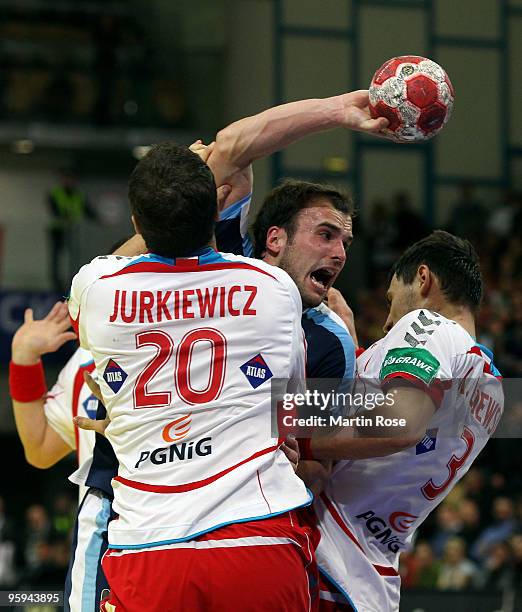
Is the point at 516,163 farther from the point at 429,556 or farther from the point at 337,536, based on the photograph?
the point at 337,536

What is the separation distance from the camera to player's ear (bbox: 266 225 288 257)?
14.1ft

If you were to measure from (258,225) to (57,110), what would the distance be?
1477 centimetres

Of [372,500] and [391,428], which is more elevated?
[391,428]

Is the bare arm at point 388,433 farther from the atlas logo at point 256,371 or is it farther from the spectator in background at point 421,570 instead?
the spectator in background at point 421,570

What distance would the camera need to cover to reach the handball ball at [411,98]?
391 centimetres

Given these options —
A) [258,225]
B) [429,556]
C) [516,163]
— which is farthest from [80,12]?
[258,225]

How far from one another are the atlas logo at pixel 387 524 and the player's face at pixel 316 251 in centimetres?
90

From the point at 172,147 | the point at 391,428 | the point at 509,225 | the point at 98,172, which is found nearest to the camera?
the point at 172,147

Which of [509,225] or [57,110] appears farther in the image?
[57,110]

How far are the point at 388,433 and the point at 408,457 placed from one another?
465mm

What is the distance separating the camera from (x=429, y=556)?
10.7 meters

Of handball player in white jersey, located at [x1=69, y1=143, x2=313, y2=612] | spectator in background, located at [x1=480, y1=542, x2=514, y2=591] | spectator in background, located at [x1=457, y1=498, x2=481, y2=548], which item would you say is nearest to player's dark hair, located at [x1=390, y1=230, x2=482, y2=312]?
handball player in white jersey, located at [x1=69, y1=143, x2=313, y2=612]

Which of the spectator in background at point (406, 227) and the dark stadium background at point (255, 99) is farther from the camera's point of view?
the dark stadium background at point (255, 99)

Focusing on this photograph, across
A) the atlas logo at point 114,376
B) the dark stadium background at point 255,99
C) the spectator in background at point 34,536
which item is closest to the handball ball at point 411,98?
the atlas logo at point 114,376
